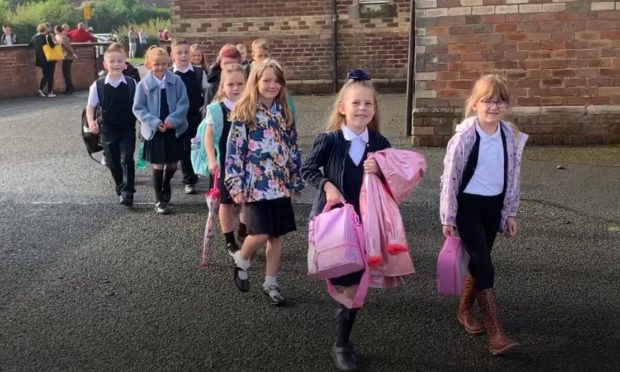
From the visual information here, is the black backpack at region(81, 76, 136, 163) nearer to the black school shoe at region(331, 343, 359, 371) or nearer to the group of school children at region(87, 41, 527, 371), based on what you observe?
the group of school children at region(87, 41, 527, 371)

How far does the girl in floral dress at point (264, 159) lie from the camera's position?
4.70m

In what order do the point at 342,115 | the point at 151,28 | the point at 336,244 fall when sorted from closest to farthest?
the point at 336,244
the point at 342,115
the point at 151,28

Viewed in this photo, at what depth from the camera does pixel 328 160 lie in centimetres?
411

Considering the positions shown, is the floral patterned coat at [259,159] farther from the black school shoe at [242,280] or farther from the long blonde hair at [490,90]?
the long blonde hair at [490,90]

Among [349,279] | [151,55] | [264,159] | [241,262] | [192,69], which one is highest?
[151,55]

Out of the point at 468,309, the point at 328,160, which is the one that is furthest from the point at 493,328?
the point at 328,160

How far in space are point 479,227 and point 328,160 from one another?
3.09 feet

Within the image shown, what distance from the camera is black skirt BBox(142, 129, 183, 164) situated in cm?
711

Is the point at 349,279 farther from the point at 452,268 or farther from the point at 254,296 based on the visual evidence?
the point at 254,296

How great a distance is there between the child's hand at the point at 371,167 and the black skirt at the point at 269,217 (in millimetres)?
1027

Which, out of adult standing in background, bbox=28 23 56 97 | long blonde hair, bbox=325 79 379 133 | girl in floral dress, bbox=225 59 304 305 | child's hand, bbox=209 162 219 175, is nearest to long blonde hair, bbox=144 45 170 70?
child's hand, bbox=209 162 219 175

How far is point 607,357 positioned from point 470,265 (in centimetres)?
88

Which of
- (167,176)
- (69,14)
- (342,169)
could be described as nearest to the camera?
(342,169)

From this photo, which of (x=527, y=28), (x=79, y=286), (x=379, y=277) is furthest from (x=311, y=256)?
(x=527, y=28)
